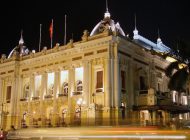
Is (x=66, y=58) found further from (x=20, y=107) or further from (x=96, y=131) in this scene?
(x=96, y=131)

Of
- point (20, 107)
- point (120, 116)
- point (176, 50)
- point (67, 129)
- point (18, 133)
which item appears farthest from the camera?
point (20, 107)

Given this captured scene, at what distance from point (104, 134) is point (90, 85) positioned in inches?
956

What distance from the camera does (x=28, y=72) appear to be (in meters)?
52.0

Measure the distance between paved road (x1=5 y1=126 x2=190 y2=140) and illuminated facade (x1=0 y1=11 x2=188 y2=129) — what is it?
1584 cm

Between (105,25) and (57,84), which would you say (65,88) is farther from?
(105,25)

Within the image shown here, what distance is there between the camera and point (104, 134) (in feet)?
60.5

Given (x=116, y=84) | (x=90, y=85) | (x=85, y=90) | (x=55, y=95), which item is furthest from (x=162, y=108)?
(x=55, y=95)

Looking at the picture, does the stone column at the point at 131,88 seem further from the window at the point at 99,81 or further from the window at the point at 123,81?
the window at the point at 99,81

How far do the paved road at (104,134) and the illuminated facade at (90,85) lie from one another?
15844 millimetres

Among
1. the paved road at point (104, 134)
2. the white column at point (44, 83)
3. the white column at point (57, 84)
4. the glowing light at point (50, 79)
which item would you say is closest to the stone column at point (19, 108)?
the white column at point (44, 83)


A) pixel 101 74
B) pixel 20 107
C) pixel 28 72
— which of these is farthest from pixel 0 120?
pixel 101 74

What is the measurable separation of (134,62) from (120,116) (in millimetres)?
9238

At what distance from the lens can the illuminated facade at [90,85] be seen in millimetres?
41188

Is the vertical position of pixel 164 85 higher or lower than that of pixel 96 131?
higher
